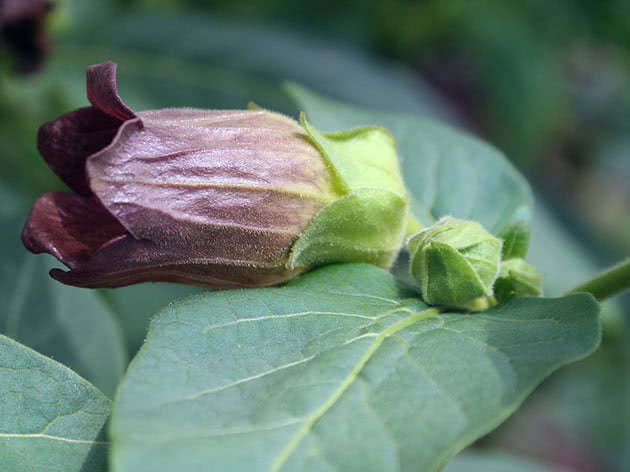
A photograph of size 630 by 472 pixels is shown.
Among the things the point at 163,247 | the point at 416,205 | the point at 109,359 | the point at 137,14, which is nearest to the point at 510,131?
the point at 137,14

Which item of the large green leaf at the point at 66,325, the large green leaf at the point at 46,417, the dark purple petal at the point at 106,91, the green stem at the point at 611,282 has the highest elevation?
the dark purple petal at the point at 106,91

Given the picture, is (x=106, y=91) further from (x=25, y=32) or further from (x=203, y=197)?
(x=25, y=32)

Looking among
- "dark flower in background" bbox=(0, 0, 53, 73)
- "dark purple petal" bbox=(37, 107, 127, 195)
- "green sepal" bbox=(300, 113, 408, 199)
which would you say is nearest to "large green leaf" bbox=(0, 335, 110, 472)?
"dark purple petal" bbox=(37, 107, 127, 195)

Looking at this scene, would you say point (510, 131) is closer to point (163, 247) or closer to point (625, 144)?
point (625, 144)

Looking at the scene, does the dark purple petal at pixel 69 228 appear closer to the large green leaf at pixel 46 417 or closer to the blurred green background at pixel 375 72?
the large green leaf at pixel 46 417

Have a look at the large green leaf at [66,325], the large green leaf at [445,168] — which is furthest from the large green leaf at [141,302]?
the large green leaf at [445,168]
